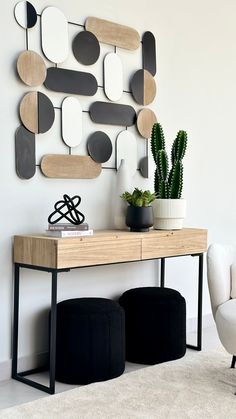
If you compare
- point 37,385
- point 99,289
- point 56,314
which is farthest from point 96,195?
point 37,385

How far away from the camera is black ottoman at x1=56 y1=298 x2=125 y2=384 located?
3158 mm

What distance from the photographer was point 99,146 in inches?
144

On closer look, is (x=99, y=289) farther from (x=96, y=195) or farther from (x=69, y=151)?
(x=69, y=151)

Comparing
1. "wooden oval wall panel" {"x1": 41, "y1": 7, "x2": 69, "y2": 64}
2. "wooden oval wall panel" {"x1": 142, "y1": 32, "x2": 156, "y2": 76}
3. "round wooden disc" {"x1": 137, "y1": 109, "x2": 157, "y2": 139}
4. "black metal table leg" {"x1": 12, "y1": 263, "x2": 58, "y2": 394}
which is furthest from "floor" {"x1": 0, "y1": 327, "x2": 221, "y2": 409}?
"wooden oval wall panel" {"x1": 142, "y1": 32, "x2": 156, "y2": 76}

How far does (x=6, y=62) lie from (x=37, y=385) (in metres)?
1.69

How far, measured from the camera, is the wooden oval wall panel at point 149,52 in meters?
3.95

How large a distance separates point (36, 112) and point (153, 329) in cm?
140

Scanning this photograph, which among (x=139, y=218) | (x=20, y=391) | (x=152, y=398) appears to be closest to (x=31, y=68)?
(x=139, y=218)

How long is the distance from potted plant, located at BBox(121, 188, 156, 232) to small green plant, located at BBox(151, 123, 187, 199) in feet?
0.56

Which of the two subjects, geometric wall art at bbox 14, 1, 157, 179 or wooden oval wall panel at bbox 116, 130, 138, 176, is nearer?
geometric wall art at bbox 14, 1, 157, 179

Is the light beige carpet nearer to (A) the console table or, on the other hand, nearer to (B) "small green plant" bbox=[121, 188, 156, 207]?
(A) the console table

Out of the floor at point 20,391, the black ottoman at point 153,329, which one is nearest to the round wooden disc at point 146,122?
the black ottoman at point 153,329

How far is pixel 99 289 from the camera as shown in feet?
12.3

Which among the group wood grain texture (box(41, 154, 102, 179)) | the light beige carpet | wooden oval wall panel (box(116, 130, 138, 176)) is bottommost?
the light beige carpet
